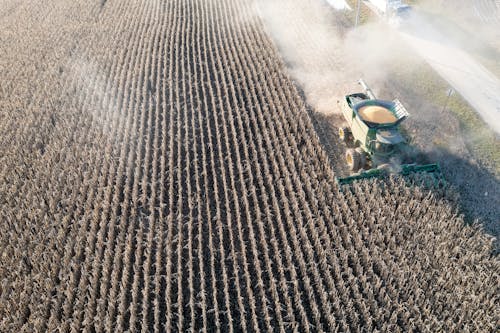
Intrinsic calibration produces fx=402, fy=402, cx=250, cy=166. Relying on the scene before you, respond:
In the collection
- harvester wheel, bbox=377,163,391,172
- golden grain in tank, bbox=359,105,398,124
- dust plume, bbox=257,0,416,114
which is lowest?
dust plume, bbox=257,0,416,114

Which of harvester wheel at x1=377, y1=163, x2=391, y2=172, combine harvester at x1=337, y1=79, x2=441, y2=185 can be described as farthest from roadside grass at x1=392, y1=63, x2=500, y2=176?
harvester wheel at x1=377, y1=163, x2=391, y2=172

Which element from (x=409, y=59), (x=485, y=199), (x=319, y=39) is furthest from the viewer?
(x=319, y=39)

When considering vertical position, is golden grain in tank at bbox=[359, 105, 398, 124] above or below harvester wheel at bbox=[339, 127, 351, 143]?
above

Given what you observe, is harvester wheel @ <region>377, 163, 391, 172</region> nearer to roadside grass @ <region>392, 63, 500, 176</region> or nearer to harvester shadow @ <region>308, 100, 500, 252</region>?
harvester shadow @ <region>308, 100, 500, 252</region>

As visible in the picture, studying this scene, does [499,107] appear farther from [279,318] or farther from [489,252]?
[279,318]

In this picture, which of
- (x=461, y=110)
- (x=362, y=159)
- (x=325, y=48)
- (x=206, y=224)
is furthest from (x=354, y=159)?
(x=325, y=48)

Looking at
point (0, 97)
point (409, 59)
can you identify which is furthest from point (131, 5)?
point (409, 59)

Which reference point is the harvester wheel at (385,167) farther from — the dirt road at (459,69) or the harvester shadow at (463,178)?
the dirt road at (459,69)
